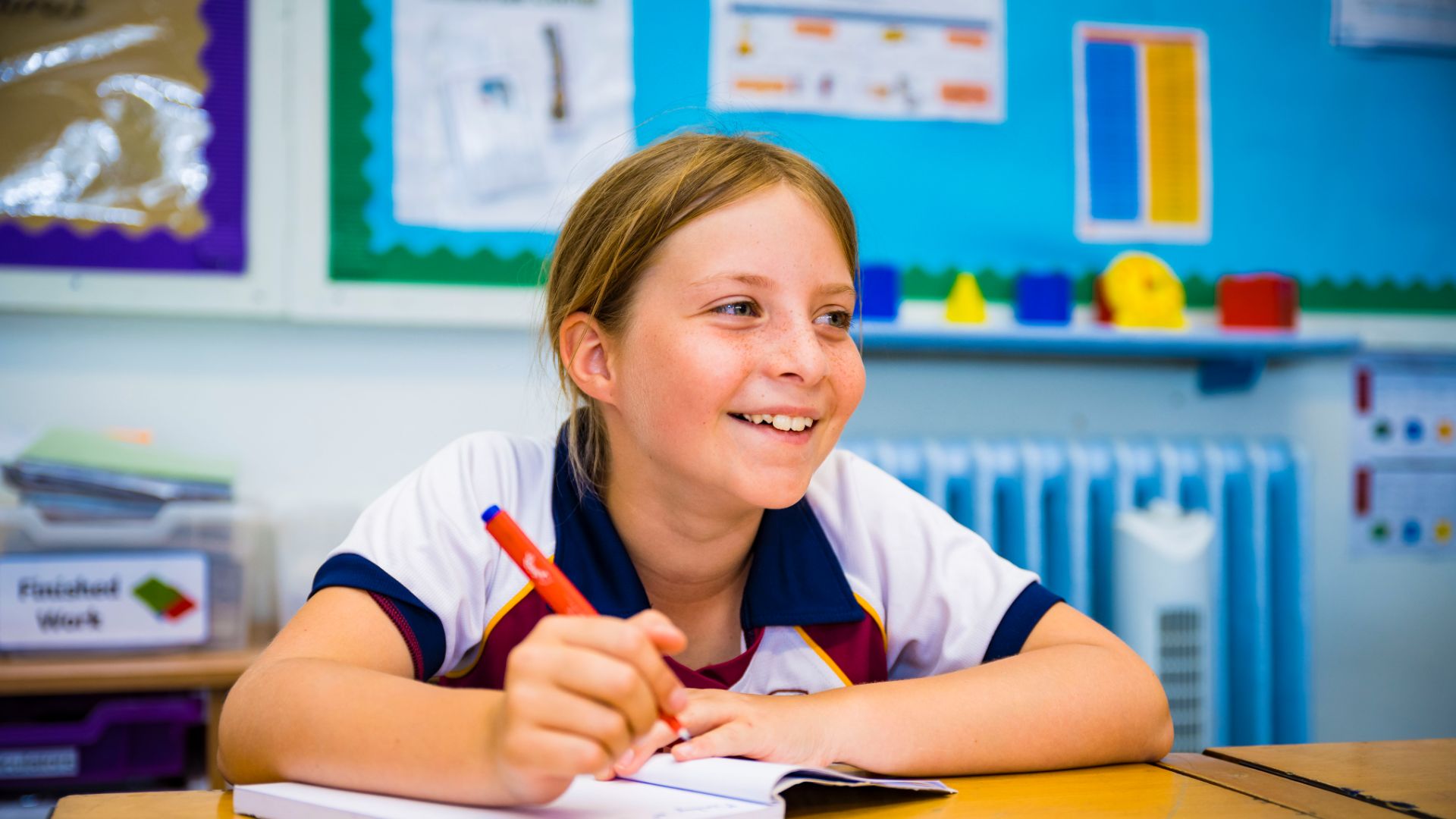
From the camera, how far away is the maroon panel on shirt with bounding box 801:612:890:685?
2.96 feet

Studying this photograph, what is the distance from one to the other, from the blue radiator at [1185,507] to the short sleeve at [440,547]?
3.11ft

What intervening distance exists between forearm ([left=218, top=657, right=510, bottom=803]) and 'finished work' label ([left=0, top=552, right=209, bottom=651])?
2.50ft

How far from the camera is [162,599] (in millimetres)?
1372

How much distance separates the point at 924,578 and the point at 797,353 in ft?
0.77

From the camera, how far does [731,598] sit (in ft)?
3.18

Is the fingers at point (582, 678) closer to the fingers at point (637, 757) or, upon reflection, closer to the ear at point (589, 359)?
the fingers at point (637, 757)

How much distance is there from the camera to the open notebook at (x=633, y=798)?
0.55 metres

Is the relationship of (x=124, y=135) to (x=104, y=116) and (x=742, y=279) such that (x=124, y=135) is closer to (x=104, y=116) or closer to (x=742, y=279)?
(x=104, y=116)

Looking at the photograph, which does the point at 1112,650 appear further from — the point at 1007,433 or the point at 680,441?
the point at 1007,433

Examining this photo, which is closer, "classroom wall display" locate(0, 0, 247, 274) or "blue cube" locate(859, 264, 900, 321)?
"classroom wall display" locate(0, 0, 247, 274)

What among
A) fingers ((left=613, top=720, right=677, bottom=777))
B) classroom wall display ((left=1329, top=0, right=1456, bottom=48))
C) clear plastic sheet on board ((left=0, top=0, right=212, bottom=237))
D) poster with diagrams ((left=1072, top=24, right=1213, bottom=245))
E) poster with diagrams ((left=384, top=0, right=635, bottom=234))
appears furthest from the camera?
classroom wall display ((left=1329, top=0, right=1456, bottom=48))

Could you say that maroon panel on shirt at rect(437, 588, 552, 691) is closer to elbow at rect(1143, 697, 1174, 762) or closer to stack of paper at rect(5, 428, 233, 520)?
elbow at rect(1143, 697, 1174, 762)

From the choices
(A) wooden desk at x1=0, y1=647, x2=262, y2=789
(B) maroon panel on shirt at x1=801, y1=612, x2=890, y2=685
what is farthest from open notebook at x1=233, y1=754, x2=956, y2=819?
(A) wooden desk at x1=0, y1=647, x2=262, y2=789

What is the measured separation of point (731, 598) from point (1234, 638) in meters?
1.30
